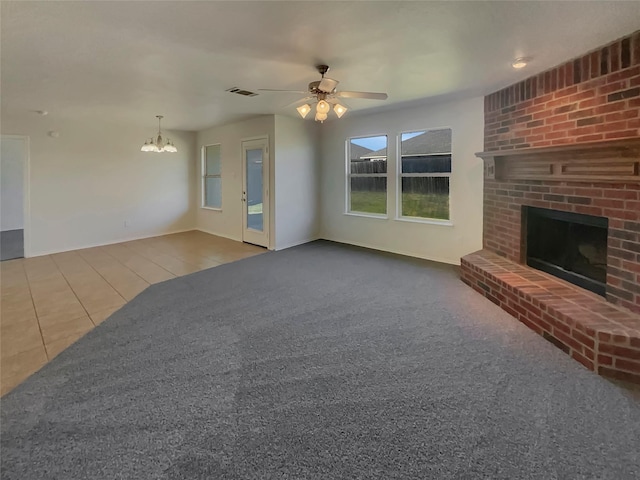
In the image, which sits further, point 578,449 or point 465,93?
point 465,93

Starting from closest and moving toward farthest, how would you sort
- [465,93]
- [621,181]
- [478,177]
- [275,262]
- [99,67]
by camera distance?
[621,181] → [99,67] → [465,93] → [478,177] → [275,262]

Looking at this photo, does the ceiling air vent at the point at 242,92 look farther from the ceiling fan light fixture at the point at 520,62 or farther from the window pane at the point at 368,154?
the ceiling fan light fixture at the point at 520,62

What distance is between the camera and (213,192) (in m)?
8.08

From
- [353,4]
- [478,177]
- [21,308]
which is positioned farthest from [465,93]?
[21,308]

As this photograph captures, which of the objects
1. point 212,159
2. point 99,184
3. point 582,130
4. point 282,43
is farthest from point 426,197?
point 99,184

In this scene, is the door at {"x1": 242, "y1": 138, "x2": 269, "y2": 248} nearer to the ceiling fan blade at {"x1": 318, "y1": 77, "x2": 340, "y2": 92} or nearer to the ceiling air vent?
the ceiling air vent

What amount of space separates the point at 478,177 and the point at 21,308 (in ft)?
18.9

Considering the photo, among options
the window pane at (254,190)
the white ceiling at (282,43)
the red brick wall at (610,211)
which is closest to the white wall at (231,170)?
the window pane at (254,190)

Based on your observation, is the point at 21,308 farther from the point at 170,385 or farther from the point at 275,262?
the point at 275,262

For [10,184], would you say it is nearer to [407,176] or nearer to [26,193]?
[26,193]

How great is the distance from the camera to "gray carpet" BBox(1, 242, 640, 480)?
5.25 feet

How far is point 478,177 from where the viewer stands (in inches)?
191

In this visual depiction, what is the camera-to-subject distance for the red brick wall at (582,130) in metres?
2.68

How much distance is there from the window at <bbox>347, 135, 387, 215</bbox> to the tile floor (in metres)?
2.06
